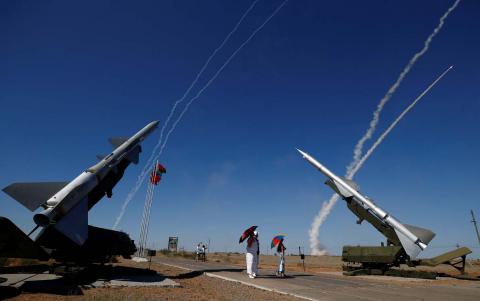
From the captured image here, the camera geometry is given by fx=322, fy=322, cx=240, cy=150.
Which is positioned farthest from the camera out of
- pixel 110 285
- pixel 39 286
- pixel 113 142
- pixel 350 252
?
pixel 350 252

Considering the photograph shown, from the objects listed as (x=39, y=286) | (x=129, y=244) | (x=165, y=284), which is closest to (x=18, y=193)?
(x=39, y=286)

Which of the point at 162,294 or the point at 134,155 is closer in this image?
the point at 162,294

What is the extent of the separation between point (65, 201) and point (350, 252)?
1718 cm

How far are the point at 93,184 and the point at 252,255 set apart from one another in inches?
309

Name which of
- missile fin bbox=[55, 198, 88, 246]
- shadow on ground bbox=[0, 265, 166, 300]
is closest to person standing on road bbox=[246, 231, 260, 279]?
shadow on ground bbox=[0, 265, 166, 300]

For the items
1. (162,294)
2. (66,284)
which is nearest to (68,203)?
(66,284)

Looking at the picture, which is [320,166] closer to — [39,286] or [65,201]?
[65,201]

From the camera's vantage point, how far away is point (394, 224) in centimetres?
1877

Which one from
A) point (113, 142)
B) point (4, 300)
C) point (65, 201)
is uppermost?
point (113, 142)

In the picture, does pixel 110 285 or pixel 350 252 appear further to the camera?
pixel 350 252

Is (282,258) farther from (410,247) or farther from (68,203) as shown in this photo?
(68,203)

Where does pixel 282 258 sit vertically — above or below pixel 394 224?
below

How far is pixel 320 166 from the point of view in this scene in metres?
24.4

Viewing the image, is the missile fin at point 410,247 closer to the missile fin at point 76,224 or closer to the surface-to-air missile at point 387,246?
the surface-to-air missile at point 387,246
